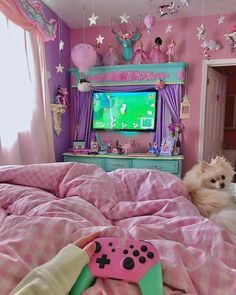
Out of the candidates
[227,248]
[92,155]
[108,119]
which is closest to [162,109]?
[108,119]

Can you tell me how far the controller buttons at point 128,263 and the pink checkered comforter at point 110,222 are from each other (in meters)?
0.04

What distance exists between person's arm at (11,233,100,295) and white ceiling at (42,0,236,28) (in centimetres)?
286

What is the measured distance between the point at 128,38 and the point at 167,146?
1.41m

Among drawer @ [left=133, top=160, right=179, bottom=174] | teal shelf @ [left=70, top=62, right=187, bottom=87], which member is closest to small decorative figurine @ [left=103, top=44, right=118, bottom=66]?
teal shelf @ [left=70, top=62, right=187, bottom=87]

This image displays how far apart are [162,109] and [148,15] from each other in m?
1.11

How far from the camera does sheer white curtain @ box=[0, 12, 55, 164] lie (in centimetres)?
242

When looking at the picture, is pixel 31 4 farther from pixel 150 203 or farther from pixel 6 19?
pixel 150 203

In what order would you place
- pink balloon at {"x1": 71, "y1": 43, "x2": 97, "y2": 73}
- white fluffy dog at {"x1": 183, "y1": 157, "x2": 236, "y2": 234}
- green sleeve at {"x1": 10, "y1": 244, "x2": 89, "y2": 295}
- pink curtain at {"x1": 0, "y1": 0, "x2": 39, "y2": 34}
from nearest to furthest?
green sleeve at {"x1": 10, "y1": 244, "x2": 89, "y2": 295}, white fluffy dog at {"x1": 183, "y1": 157, "x2": 236, "y2": 234}, pink curtain at {"x1": 0, "y1": 0, "x2": 39, "y2": 34}, pink balloon at {"x1": 71, "y1": 43, "x2": 97, "y2": 73}

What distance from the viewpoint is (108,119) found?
137 inches

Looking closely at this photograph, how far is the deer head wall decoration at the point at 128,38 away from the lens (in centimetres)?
330

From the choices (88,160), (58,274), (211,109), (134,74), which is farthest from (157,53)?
(58,274)

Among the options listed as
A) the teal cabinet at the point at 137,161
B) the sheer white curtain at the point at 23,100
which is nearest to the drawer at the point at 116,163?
the teal cabinet at the point at 137,161

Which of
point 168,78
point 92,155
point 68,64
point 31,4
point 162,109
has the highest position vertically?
point 31,4

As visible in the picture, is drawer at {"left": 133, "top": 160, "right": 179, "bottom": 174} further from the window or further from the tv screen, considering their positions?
A: the window
